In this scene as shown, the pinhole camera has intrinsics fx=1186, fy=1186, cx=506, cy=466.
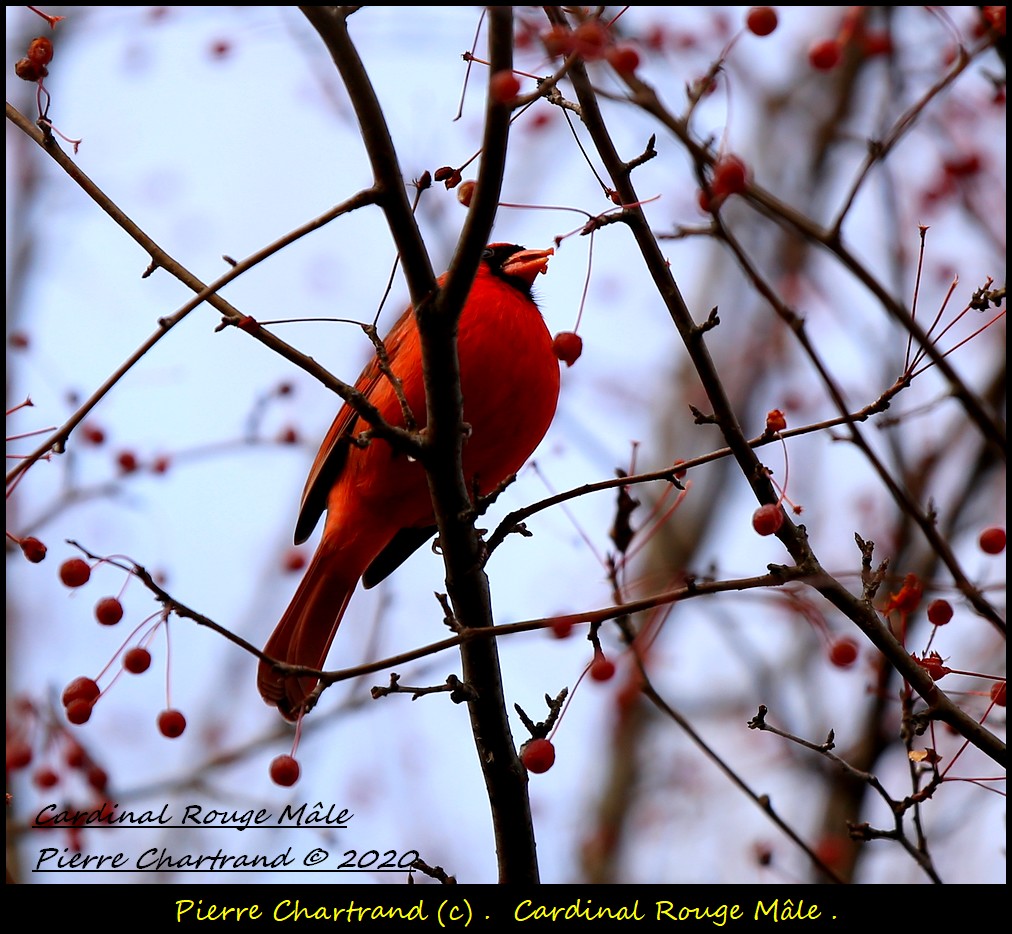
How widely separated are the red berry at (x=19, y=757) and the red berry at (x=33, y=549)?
1.08m

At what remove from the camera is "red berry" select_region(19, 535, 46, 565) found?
2.23m

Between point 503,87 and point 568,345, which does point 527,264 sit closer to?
point 568,345

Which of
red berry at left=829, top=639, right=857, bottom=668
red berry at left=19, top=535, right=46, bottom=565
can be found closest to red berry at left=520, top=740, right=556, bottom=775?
red berry at left=829, top=639, right=857, bottom=668

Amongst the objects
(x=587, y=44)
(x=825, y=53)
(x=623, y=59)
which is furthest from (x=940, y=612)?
(x=587, y=44)

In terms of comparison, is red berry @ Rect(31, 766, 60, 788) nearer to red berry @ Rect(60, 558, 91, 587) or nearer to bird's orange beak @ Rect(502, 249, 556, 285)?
red berry @ Rect(60, 558, 91, 587)

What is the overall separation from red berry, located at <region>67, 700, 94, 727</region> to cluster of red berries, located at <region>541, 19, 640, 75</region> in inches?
62.7

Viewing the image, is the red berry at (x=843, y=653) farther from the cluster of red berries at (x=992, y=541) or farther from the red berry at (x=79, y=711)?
the red berry at (x=79, y=711)

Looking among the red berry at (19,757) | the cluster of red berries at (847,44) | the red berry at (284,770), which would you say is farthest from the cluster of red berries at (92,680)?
the cluster of red berries at (847,44)

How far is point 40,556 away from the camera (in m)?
2.25

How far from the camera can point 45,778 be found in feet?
10.3

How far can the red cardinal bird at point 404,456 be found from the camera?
3305 mm
